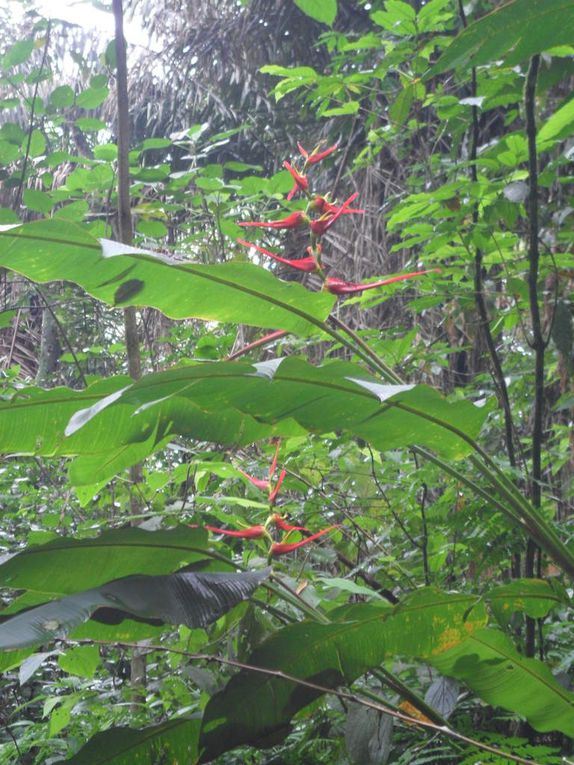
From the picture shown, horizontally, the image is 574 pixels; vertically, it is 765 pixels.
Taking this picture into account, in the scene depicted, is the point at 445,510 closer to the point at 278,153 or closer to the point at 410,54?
the point at 410,54

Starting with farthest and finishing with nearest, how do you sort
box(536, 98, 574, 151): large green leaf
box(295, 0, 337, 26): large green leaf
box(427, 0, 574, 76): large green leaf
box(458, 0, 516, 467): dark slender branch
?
box(458, 0, 516, 467): dark slender branch < box(295, 0, 337, 26): large green leaf < box(536, 98, 574, 151): large green leaf < box(427, 0, 574, 76): large green leaf

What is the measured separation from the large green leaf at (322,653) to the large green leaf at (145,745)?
9 centimetres

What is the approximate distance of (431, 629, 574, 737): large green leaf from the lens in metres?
1.53

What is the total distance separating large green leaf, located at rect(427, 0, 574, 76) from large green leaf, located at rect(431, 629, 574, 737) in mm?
994

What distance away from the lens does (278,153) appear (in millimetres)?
6469

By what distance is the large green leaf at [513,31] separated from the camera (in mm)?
1239

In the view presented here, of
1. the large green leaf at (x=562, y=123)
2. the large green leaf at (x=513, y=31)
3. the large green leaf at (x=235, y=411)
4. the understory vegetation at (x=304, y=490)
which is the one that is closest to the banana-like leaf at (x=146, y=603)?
the understory vegetation at (x=304, y=490)

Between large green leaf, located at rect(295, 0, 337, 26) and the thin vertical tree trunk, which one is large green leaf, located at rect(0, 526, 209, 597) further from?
large green leaf, located at rect(295, 0, 337, 26)

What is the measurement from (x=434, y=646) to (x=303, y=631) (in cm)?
24

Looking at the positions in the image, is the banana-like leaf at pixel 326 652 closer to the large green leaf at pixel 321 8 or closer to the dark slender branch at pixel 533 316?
the dark slender branch at pixel 533 316

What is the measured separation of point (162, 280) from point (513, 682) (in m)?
0.97

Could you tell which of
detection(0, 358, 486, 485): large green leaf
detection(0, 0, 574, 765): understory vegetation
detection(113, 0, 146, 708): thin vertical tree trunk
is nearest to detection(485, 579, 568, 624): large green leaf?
detection(0, 0, 574, 765): understory vegetation

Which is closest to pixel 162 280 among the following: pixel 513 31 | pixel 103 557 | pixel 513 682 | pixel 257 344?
pixel 257 344

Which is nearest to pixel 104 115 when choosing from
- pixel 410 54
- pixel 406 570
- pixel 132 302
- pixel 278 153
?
pixel 278 153
